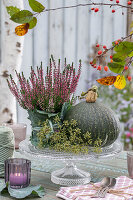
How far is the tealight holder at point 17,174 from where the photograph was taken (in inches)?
32.9

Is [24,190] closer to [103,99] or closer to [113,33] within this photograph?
[103,99]

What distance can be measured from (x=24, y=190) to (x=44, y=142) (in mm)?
158

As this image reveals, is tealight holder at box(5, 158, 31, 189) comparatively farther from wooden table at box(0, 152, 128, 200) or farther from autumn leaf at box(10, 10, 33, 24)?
autumn leaf at box(10, 10, 33, 24)

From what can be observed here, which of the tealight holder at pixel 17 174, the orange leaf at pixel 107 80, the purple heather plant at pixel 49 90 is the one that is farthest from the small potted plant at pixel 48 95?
the orange leaf at pixel 107 80

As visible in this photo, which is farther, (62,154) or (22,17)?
(62,154)

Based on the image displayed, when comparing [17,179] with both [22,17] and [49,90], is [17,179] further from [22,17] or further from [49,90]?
[22,17]

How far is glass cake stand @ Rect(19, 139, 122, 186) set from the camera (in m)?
0.85

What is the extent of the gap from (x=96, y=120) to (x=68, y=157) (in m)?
0.15

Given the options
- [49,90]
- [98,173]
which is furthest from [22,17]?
[98,173]

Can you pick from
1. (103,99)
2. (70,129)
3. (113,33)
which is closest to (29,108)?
(70,129)

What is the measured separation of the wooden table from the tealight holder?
5cm

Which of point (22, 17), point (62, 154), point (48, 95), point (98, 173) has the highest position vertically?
point (22, 17)

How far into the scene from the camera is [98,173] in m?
1.03

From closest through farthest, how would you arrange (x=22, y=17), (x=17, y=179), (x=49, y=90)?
(x=22, y=17), (x=17, y=179), (x=49, y=90)
